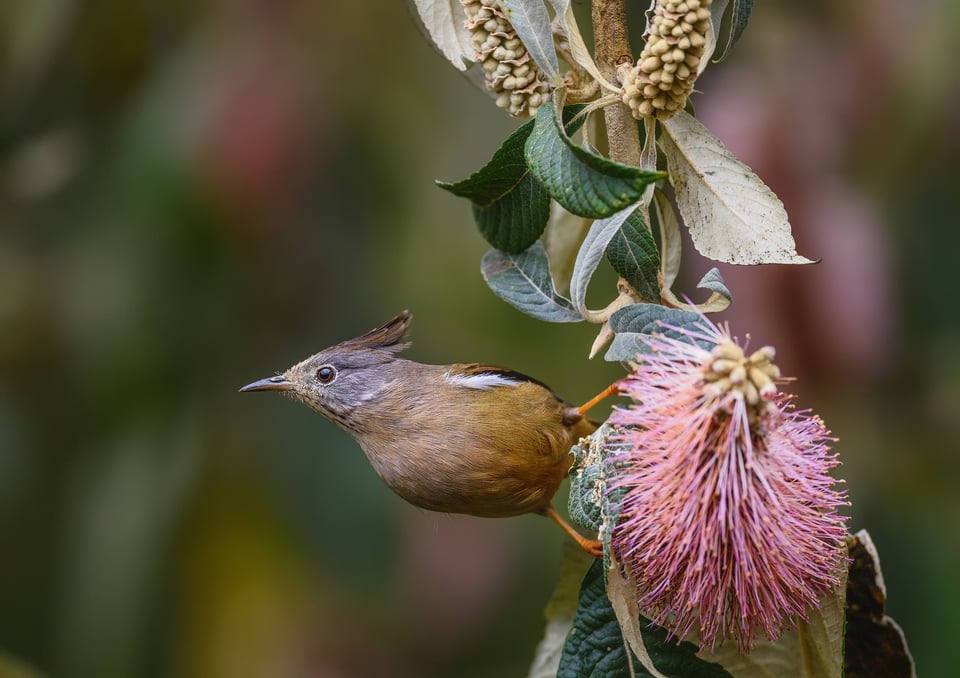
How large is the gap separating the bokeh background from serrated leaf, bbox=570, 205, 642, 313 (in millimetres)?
2047

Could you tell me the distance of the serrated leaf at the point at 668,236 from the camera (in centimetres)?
168

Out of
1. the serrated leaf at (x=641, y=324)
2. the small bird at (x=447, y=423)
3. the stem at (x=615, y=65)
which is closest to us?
the serrated leaf at (x=641, y=324)

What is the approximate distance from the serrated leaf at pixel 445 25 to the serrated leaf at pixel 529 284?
1.05 ft

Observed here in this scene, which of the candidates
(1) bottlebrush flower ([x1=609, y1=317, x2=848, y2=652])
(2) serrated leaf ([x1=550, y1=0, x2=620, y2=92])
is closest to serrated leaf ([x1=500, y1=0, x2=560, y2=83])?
(2) serrated leaf ([x1=550, y1=0, x2=620, y2=92])

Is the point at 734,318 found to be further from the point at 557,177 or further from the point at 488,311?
the point at 557,177

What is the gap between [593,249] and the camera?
155 cm

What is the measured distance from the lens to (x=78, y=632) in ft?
14.2

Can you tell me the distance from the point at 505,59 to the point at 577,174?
1.00 ft

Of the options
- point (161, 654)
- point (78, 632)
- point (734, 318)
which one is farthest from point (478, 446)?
point (161, 654)

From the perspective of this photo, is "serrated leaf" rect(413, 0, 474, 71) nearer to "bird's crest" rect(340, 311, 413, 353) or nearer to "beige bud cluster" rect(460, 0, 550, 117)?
"beige bud cluster" rect(460, 0, 550, 117)

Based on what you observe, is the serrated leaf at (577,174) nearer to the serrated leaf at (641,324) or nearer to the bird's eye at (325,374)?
the serrated leaf at (641,324)

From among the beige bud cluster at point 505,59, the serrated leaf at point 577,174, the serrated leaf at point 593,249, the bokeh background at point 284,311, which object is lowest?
the bokeh background at point 284,311

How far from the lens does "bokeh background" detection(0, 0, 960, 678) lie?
148 inches

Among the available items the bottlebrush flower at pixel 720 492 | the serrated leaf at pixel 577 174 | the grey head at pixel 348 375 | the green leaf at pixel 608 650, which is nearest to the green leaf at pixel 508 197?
the serrated leaf at pixel 577 174
